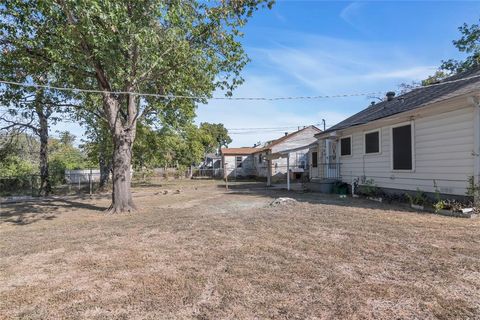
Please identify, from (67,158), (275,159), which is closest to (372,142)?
(275,159)

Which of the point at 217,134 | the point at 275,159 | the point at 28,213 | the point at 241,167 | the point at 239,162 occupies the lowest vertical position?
the point at 28,213

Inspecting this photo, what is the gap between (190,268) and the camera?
14.3ft

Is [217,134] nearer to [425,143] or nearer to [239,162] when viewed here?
[239,162]

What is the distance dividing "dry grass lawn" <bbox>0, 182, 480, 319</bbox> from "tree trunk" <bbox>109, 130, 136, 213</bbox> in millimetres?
2543

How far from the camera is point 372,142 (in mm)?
12461

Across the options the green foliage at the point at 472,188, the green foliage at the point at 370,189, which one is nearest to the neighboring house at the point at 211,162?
the green foliage at the point at 370,189

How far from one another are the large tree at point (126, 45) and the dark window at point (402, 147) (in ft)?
19.5

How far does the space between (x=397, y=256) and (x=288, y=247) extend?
164 cm

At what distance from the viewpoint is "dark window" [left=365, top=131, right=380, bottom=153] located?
12109mm

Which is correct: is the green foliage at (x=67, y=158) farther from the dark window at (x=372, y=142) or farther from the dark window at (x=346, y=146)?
the dark window at (x=372, y=142)

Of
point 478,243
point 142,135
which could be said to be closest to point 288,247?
point 478,243

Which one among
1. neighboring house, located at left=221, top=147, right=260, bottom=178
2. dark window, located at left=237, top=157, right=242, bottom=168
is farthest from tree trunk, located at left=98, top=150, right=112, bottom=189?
dark window, located at left=237, top=157, right=242, bottom=168

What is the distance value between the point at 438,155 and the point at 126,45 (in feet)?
30.4

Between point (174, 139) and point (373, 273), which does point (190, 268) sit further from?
point (174, 139)
